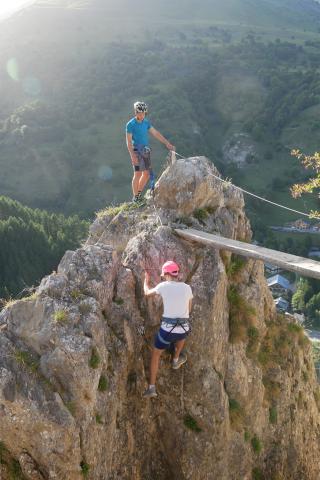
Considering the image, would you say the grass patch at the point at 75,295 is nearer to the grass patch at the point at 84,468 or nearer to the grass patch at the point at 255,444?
the grass patch at the point at 84,468

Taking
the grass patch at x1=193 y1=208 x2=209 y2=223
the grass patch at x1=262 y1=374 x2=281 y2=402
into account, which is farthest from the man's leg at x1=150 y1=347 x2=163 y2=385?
the grass patch at x1=193 y1=208 x2=209 y2=223

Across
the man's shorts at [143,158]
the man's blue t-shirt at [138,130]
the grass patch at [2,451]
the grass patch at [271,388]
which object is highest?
the man's blue t-shirt at [138,130]

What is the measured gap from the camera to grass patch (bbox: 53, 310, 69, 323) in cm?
1233

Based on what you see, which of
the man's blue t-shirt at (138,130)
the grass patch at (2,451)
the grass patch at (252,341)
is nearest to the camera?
the grass patch at (2,451)

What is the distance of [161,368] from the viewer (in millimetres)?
14555

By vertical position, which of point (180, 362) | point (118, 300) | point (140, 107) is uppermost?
point (140, 107)

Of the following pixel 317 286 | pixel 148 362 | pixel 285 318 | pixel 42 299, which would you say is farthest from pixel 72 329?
pixel 317 286

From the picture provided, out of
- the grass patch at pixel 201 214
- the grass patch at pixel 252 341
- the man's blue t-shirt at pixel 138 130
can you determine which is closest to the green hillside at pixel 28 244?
the man's blue t-shirt at pixel 138 130

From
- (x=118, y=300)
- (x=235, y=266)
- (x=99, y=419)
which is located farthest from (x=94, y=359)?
(x=235, y=266)

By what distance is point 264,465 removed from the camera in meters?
16.3

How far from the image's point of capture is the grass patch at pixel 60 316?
12.3 meters

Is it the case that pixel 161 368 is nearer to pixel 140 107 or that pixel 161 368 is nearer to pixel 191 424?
pixel 191 424

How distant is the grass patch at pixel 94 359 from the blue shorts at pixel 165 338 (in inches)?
74.0

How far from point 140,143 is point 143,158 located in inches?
22.7
